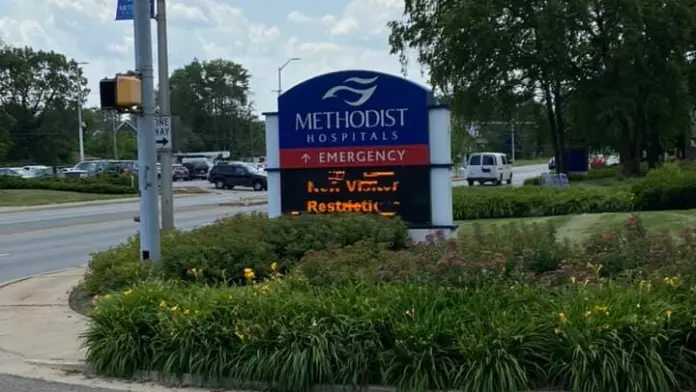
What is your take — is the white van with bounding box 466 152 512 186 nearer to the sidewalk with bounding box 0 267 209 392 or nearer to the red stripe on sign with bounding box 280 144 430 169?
the red stripe on sign with bounding box 280 144 430 169

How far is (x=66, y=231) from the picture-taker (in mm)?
25547

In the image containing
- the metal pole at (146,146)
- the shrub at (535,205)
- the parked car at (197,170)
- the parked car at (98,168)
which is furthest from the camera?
the parked car at (197,170)

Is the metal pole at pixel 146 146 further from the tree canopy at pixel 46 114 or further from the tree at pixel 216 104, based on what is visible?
the tree at pixel 216 104

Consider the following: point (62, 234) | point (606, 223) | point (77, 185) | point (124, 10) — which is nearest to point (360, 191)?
point (124, 10)

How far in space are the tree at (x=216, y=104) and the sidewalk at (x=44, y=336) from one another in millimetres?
130838

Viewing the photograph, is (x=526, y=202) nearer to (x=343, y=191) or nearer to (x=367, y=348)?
(x=343, y=191)

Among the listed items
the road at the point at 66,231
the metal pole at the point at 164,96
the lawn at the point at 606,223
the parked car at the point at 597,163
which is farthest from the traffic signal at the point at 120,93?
the parked car at the point at 597,163

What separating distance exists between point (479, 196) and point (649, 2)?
18932mm

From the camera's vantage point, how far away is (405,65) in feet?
142

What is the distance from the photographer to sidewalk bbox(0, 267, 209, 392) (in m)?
7.83

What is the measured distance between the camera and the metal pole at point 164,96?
54.9ft

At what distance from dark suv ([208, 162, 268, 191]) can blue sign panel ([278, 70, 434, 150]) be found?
40064 mm

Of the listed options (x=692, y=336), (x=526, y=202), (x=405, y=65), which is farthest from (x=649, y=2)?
(x=692, y=336)

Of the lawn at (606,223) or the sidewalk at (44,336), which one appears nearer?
the sidewalk at (44,336)
